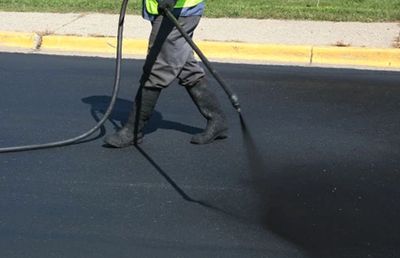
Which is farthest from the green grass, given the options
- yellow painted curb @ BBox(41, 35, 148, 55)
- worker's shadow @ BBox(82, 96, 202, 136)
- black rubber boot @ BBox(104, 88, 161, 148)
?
black rubber boot @ BBox(104, 88, 161, 148)

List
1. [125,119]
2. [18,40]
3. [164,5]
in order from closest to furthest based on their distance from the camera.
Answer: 1. [164,5]
2. [125,119]
3. [18,40]

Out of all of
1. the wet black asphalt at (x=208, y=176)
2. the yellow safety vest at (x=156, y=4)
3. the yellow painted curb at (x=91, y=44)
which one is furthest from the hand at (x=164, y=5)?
the yellow painted curb at (x=91, y=44)

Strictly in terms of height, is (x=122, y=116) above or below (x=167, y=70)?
below

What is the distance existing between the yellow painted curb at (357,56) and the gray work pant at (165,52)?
11.6 ft

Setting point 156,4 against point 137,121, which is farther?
point 137,121

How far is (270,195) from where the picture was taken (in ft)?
17.6

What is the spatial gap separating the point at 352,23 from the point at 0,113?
16.2 ft

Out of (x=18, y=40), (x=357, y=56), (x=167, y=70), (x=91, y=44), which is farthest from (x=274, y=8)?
(x=167, y=70)

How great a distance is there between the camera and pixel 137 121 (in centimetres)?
611

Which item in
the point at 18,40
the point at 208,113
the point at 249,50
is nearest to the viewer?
the point at 208,113

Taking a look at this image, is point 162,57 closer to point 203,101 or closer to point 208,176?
point 203,101

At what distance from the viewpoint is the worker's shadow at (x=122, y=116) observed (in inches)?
265

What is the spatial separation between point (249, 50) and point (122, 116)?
2.71 metres

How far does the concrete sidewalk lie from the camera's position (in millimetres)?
9211
